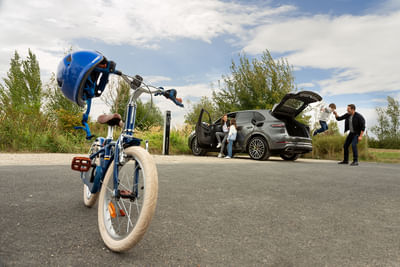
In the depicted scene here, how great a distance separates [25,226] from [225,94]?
20667 millimetres

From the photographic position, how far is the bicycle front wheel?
1.99 metres

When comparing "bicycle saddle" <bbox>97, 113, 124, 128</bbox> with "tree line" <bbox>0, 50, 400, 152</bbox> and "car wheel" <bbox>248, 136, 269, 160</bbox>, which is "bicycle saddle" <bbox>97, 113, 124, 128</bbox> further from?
"car wheel" <bbox>248, 136, 269, 160</bbox>

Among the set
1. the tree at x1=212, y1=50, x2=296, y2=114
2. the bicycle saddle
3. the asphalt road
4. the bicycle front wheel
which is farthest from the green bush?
the bicycle front wheel

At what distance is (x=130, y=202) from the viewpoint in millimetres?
2373

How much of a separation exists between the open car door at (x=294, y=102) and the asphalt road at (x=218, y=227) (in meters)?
4.81

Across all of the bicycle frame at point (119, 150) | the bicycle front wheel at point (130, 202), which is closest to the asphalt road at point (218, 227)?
the bicycle front wheel at point (130, 202)

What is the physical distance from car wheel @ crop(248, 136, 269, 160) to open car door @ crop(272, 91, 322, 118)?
1.08 metres

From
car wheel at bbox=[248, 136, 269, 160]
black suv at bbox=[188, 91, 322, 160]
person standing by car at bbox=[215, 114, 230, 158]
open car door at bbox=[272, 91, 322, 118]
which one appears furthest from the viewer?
person standing by car at bbox=[215, 114, 230, 158]

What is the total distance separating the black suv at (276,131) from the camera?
9.70 metres

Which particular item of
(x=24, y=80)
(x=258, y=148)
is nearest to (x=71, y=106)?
(x=24, y=80)

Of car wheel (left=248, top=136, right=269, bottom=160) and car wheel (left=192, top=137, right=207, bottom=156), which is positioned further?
car wheel (left=192, top=137, right=207, bottom=156)

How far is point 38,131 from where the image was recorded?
37.3 ft

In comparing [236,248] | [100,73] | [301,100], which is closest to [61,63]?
[100,73]

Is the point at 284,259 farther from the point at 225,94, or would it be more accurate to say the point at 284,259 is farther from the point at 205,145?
the point at 225,94
